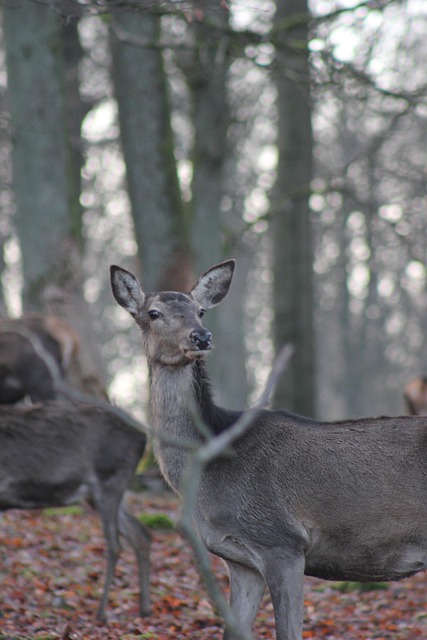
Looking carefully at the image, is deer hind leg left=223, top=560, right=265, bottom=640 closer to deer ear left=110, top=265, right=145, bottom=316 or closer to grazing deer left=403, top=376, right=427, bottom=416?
deer ear left=110, top=265, right=145, bottom=316

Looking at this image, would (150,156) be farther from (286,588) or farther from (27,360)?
(286,588)

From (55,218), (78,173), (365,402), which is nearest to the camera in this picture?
(55,218)

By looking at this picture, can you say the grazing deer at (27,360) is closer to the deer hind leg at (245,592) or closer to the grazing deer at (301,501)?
the grazing deer at (301,501)

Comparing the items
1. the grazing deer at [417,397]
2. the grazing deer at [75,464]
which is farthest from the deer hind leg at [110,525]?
the grazing deer at [417,397]

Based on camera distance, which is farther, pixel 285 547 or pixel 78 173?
pixel 78 173

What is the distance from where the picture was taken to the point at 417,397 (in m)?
13.5

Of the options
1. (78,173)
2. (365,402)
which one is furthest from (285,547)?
(365,402)

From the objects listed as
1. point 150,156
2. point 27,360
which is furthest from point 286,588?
point 150,156

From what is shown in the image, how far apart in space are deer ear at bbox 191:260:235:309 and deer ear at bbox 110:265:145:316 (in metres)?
0.44

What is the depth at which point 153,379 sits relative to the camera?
6633 millimetres

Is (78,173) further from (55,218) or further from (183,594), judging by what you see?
(183,594)

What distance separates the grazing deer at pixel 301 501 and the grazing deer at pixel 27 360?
5988 millimetres

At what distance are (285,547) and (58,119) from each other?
9313mm

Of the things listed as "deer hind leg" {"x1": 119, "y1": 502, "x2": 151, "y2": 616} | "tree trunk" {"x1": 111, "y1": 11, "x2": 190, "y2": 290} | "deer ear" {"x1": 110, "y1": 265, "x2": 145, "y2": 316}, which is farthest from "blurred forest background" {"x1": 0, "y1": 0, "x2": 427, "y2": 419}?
"deer hind leg" {"x1": 119, "y1": 502, "x2": 151, "y2": 616}
